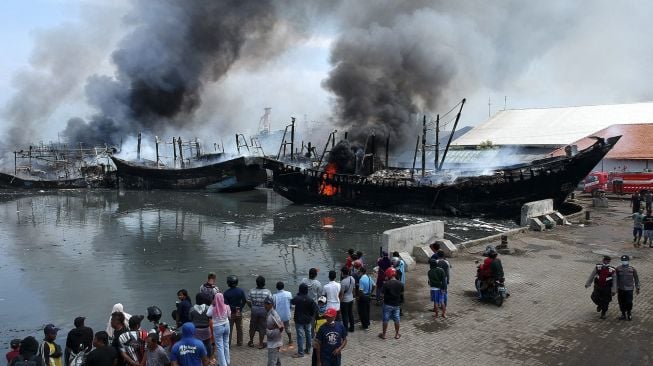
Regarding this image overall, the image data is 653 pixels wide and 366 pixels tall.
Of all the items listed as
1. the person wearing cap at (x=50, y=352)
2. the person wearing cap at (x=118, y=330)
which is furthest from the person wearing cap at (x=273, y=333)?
the person wearing cap at (x=50, y=352)

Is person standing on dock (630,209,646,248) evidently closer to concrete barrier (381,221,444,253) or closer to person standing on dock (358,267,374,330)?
concrete barrier (381,221,444,253)

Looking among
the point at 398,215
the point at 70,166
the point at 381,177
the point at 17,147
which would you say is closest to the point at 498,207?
the point at 398,215

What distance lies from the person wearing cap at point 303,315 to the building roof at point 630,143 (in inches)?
1292

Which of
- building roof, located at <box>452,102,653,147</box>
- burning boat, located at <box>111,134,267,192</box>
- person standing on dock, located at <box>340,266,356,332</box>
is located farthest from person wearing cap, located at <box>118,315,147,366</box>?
burning boat, located at <box>111,134,267,192</box>

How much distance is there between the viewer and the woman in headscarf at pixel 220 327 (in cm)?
720

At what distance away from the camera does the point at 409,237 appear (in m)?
14.2

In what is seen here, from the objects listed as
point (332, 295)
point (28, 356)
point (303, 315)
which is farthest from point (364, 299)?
point (28, 356)

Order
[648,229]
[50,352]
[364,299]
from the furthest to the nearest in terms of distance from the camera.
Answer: [648,229], [364,299], [50,352]

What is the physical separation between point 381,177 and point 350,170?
9104 millimetres

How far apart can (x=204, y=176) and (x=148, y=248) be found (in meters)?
29.0

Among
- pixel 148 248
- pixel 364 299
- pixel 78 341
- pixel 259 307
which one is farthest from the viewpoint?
pixel 148 248

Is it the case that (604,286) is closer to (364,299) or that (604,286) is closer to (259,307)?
(364,299)

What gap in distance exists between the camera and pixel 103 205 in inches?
1545

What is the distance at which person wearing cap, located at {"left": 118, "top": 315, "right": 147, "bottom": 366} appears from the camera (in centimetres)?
619
